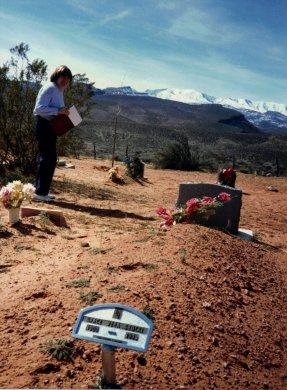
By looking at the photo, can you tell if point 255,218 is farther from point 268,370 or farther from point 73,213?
point 268,370

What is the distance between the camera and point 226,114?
153 m

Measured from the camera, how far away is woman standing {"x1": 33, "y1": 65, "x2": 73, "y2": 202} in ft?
19.6

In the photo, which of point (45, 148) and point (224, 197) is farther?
point (45, 148)

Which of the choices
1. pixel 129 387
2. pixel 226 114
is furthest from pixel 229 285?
pixel 226 114

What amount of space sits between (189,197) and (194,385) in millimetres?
4244

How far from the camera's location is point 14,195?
205 inches

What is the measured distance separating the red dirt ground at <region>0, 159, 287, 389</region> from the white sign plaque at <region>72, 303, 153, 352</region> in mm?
557

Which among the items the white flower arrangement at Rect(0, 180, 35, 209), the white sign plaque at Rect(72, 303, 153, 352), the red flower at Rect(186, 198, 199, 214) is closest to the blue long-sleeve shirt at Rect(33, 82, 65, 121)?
the white flower arrangement at Rect(0, 180, 35, 209)

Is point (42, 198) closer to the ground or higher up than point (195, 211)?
closer to the ground

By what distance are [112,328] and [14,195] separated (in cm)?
365

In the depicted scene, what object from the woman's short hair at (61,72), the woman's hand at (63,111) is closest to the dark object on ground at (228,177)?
the woman's hand at (63,111)

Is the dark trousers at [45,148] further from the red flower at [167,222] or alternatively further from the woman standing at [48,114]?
the red flower at [167,222]

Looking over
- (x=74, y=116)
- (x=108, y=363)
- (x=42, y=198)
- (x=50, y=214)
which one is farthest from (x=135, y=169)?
(x=108, y=363)

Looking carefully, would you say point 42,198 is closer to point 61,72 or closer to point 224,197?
point 61,72
